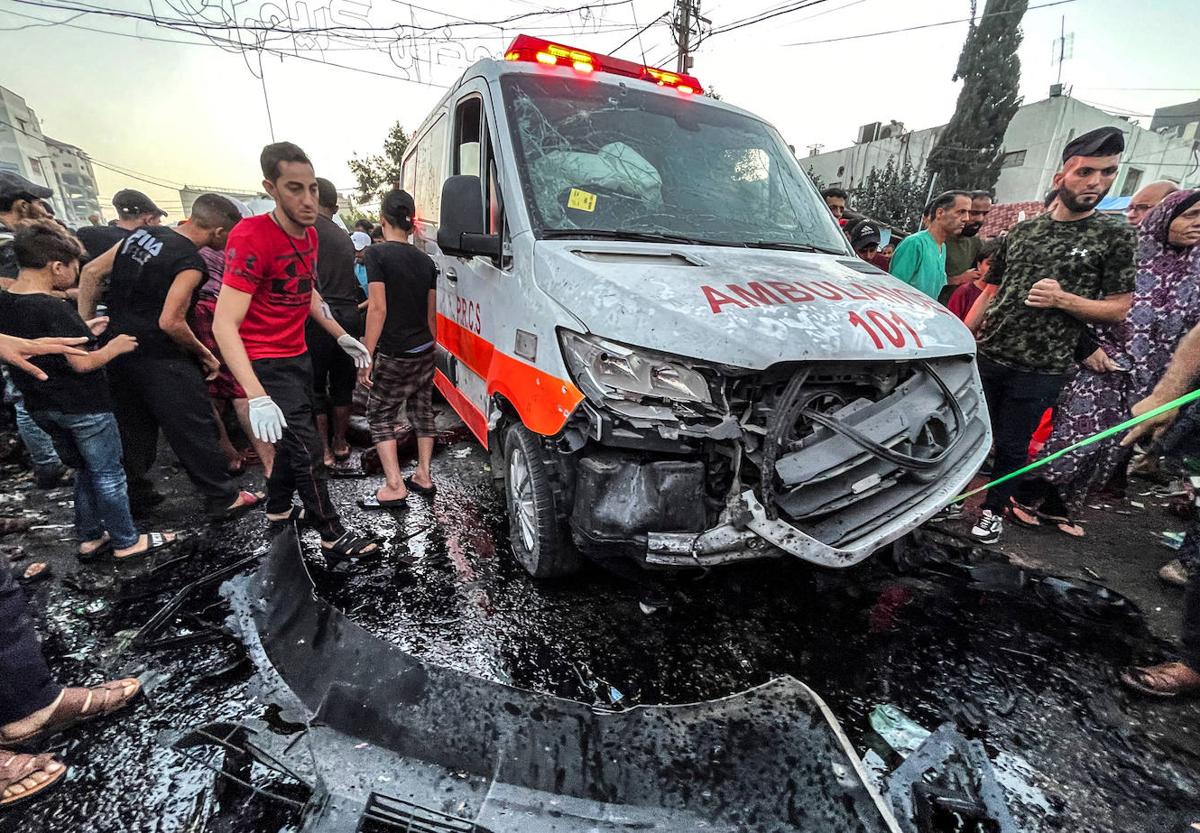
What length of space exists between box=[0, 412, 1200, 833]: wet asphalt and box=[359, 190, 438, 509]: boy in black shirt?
2.23 ft

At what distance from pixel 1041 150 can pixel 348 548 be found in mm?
32063

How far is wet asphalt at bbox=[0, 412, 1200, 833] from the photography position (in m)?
1.71

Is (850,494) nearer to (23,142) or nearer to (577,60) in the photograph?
(577,60)

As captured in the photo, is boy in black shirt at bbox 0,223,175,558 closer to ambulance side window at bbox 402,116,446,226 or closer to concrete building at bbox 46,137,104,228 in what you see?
ambulance side window at bbox 402,116,446,226

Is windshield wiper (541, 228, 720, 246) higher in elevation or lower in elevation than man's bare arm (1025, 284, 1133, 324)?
higher

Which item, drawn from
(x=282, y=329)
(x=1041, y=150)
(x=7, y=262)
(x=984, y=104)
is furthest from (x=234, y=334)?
(x=1041, y=150)

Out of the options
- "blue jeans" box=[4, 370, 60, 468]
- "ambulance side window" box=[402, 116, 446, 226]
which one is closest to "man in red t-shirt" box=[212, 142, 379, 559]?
"ambulance side window" box=[402, 116, 446, 226]

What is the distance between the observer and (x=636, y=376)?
74.9 inches

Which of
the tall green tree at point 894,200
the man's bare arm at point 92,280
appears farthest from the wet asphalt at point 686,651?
the tall green tree at point 894,200

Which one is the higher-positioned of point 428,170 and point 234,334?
point 428,170

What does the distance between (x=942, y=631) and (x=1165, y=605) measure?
1488 mm

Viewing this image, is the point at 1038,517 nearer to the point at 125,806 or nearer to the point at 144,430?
the point at 125,806

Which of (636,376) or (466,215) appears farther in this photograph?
(466,215)

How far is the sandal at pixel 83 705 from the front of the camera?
179cm
